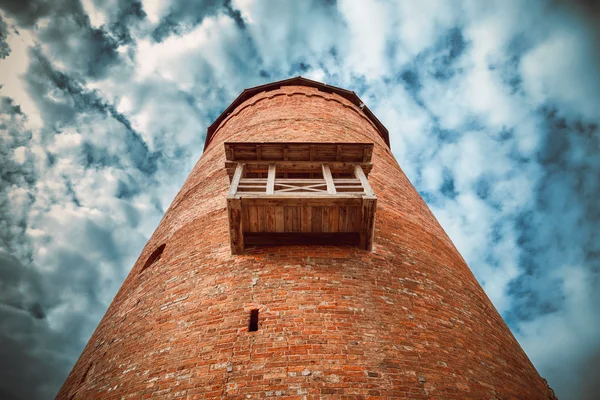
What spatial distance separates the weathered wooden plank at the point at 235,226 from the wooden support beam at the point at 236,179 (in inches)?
6.1

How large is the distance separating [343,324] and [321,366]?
68 centimetres

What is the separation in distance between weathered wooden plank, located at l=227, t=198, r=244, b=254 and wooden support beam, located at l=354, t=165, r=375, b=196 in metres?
2.01

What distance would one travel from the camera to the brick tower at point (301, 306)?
392cm

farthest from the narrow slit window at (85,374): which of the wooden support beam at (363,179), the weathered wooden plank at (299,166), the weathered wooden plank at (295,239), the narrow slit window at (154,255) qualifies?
the wooden support beam at (363,179)

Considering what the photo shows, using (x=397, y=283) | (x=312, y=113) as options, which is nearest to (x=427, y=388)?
(x=397, y=283)

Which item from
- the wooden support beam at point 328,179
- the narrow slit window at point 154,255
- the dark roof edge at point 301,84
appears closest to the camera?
the wooden support beam at point 328,179

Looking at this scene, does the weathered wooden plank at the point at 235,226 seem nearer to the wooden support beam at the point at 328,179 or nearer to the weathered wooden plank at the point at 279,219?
the weathered wooden plank at the point at 279,219

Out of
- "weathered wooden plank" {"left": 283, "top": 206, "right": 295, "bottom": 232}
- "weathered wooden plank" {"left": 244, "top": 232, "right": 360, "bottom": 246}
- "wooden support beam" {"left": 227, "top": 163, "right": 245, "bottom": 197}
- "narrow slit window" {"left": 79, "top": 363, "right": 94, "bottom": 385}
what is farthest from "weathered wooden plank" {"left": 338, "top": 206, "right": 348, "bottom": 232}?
"narrow slit window" {"left": 79, "top": 363, "right": 94, "bottom": 385}

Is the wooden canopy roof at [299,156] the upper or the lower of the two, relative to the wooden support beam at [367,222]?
upper

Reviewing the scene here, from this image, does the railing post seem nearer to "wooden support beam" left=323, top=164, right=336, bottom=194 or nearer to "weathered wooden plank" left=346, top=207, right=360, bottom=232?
"wooden support beam" left=323, top=164, right=336, bottom=194

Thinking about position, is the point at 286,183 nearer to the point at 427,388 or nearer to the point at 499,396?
the point at 427,388

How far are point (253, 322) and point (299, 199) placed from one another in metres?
1.89

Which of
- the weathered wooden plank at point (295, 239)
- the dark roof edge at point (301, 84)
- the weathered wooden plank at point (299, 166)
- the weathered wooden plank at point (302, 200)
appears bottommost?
the weathered wooden plank at point (295, 239)

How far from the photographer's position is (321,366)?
385 centimetres
